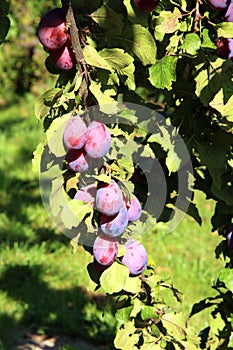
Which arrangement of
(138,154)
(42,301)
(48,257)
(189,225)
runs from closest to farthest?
(138,154) < (42,301) < (48,257) < (189,225)

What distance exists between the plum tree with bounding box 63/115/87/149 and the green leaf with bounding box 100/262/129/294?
0.88ft

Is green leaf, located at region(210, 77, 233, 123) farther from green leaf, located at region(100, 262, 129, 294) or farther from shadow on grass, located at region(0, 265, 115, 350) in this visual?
shadow on grass, located at region(0, 265, 115, 350)

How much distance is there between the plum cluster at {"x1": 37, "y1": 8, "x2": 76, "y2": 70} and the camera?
1.06 metres

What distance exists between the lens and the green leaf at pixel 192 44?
1132mm

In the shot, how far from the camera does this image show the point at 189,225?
145 inches

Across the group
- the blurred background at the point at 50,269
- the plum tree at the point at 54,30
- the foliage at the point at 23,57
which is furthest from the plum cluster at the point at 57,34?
the foliage at the point at 23,57

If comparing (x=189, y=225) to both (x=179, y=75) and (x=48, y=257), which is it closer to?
(x=48, y=257)

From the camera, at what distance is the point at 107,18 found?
44.1 inches

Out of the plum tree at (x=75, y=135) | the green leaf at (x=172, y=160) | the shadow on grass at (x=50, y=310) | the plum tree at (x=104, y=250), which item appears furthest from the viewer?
the shadow on grass at (x=50, y=310)

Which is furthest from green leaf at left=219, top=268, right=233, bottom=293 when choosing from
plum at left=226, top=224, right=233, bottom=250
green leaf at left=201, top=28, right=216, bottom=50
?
green leaf at left=201, top=28, right=216, bottom=50

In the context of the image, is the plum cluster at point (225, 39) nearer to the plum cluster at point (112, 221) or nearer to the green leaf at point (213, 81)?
the green leaf at point (213, 81)

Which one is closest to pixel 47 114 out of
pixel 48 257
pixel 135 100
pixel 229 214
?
pixel 135 100

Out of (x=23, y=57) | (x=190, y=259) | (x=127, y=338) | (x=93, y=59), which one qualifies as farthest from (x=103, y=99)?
(x=23, y=57)

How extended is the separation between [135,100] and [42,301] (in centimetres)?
159
